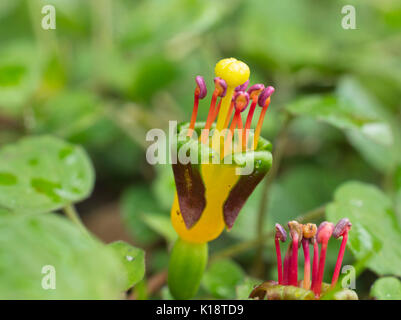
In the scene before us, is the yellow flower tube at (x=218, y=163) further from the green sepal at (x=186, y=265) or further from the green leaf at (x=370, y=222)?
the green leaf at (x=370, y=222)

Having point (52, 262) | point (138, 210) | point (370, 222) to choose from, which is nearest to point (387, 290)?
point (370, 222)

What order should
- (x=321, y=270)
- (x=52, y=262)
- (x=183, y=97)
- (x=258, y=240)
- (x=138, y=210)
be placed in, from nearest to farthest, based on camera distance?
(x=52, y=262)
(x=321, y=270)
(x=258, y=240)
(x=138, y=210)
(x=183, y=97)

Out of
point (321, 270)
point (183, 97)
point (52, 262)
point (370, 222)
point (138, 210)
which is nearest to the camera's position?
point (52, 262)

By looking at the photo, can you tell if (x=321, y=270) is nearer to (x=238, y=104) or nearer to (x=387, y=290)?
(x=387, y=290)

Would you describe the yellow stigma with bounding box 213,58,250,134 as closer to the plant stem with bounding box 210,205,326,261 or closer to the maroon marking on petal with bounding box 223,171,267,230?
the maroon marking on petal with bounding box 223,171,267,230

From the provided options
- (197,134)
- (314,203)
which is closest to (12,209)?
(197,134)

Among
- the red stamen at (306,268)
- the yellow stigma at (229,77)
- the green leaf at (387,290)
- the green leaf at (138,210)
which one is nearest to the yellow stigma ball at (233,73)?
the yellow stigma at (229,77)
